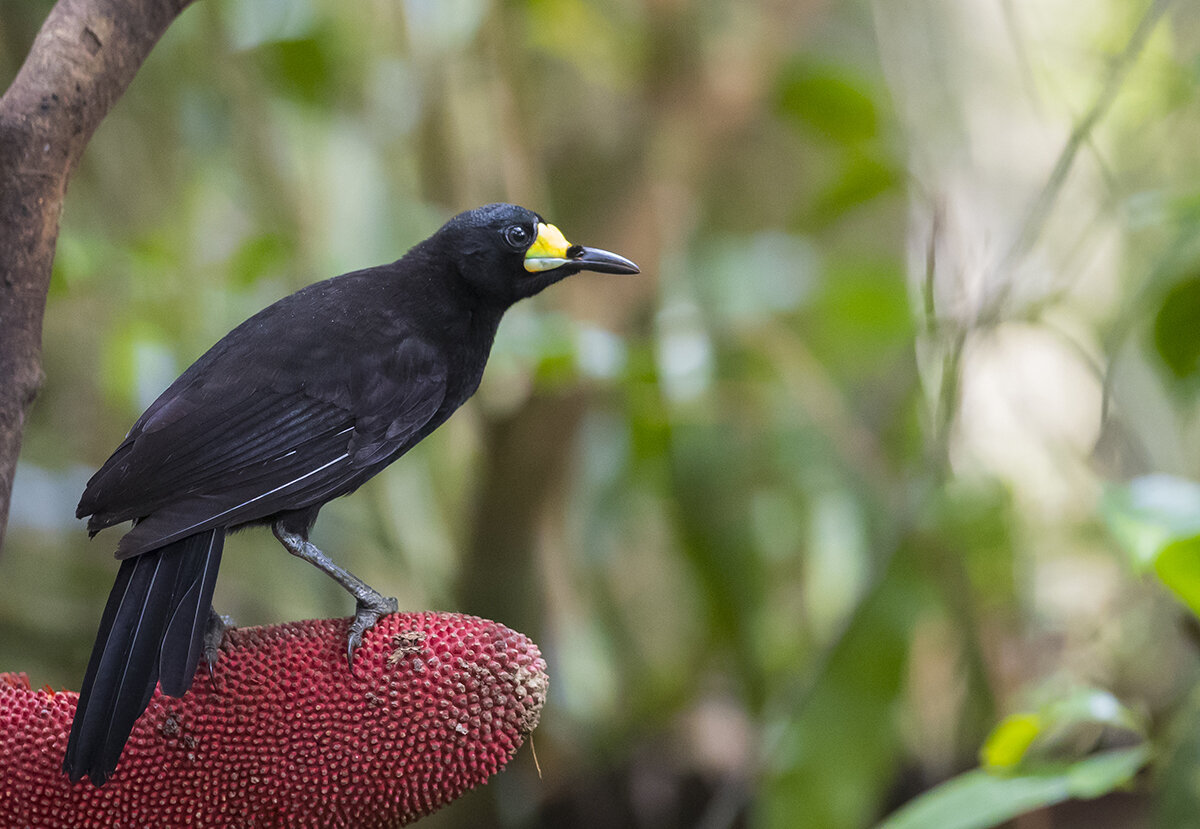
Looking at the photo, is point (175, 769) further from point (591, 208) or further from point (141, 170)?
point (141, 170)

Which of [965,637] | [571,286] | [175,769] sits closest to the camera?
[175,769]

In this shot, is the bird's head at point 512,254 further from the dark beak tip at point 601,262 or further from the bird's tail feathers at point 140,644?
the bird's tail feathers at point 140,644

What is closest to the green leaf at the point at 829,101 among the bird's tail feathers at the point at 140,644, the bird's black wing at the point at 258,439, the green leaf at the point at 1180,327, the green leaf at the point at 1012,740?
the green leaf at the point at 1180,327

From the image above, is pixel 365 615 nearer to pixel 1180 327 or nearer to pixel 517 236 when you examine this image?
pixel 517 236

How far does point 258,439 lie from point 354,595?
0.49 ft

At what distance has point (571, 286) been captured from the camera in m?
2.42

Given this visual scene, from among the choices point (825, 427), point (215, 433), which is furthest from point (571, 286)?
point (215, 433)

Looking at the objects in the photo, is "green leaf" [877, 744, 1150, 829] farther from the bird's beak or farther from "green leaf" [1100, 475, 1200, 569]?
the bird's beak

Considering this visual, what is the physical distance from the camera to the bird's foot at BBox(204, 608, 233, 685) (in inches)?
34.3

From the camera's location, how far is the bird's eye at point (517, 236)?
1.02 metres

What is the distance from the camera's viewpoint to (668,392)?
7.22 ft

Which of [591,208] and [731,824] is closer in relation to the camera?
[591,208]

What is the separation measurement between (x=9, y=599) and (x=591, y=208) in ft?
4.64

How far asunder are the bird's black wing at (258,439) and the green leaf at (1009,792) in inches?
33.2
